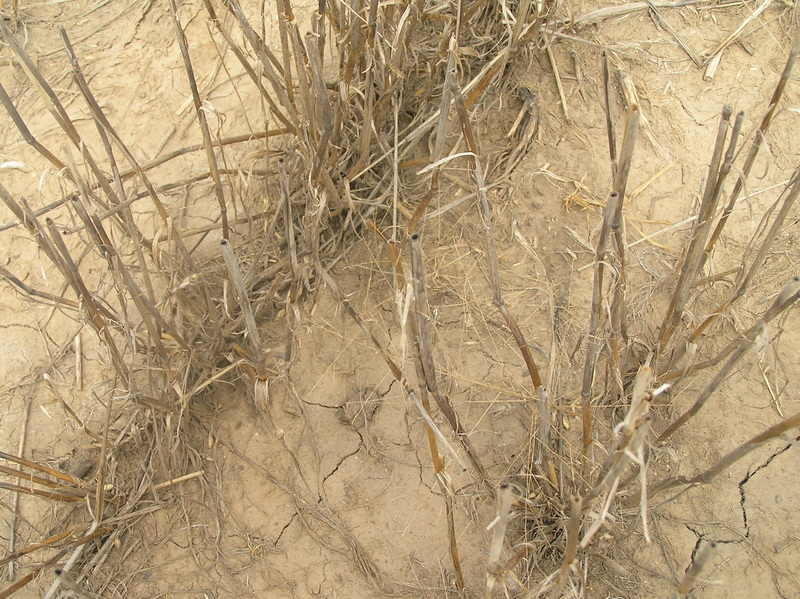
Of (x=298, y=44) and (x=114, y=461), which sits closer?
(x=298, y=44)

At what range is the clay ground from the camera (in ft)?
5.14

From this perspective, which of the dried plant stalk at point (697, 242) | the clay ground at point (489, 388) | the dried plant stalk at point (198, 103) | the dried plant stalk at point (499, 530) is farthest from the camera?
the clay ground at point (489, 388)

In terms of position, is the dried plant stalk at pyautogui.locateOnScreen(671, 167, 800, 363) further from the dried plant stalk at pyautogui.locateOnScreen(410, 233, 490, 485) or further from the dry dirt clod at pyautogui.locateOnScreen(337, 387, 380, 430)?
the dry dirt clod at pyautogui.locateOnScreen(337, 387, 380, 430)

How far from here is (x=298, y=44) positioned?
59.6 inches

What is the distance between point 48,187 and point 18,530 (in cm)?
108

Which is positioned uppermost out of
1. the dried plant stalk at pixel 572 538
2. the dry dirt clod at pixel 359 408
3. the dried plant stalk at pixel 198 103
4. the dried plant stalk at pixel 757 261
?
the dried plant stalk at pixel 198 103

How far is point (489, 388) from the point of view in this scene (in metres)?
1.70

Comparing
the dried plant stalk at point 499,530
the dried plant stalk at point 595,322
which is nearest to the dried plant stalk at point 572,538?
the dried plant stalk at point 499,530

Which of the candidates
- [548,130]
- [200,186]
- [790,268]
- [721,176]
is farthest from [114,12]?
[790,268]

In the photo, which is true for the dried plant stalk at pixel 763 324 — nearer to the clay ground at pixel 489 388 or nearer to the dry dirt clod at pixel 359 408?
the clay ground at pixel 489 388

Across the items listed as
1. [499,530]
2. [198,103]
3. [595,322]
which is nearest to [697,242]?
[595,322]

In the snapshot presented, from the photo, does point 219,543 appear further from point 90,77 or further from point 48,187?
point 90,77

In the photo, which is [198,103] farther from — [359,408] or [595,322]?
[595,322]

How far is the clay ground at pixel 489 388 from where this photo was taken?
1.57 meters
